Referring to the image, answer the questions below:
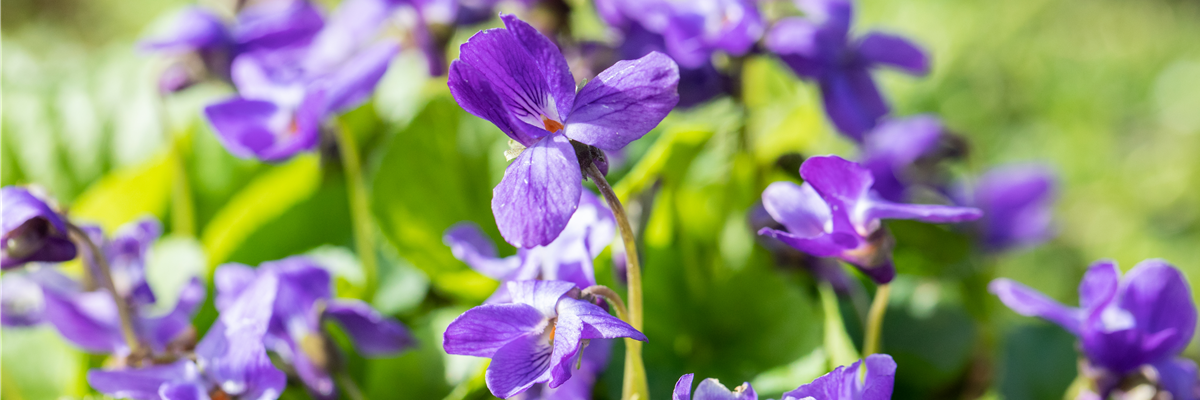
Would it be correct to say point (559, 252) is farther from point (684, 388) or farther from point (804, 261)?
point (804, 261)

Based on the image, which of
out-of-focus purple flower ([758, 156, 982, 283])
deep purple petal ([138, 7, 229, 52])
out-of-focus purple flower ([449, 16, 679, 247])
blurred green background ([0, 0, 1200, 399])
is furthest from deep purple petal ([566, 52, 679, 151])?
deep purple petal ([138, 7, 229, 52])

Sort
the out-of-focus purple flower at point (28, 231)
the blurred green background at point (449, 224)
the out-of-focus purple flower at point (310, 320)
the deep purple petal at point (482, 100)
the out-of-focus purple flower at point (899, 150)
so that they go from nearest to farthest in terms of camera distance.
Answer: the deep purple petal at point (482, 100)
the out-of-focus purple flower at point (28, 231)
the out-of-focus purple flower at point (310, 320)
the blurred green background at point (449, 224)
the out-of-focus purple flower at point (899, 150)

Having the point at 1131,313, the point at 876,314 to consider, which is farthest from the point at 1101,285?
the point at 876,314

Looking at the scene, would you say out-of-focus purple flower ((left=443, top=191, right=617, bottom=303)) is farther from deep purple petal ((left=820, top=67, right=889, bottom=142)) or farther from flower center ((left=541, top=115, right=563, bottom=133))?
deep purple petal ((left=820, top=67, right=889, bottom=142))

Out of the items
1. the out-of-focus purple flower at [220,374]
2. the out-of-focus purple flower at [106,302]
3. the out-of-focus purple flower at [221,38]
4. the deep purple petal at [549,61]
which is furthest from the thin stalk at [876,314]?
the out-of-focus purple flower at [221,38]

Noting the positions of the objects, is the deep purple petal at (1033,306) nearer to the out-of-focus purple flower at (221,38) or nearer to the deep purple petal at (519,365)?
the deep purple petal at (519,365)

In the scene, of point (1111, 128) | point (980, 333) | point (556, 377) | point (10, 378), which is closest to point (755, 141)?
point (980, 333)
